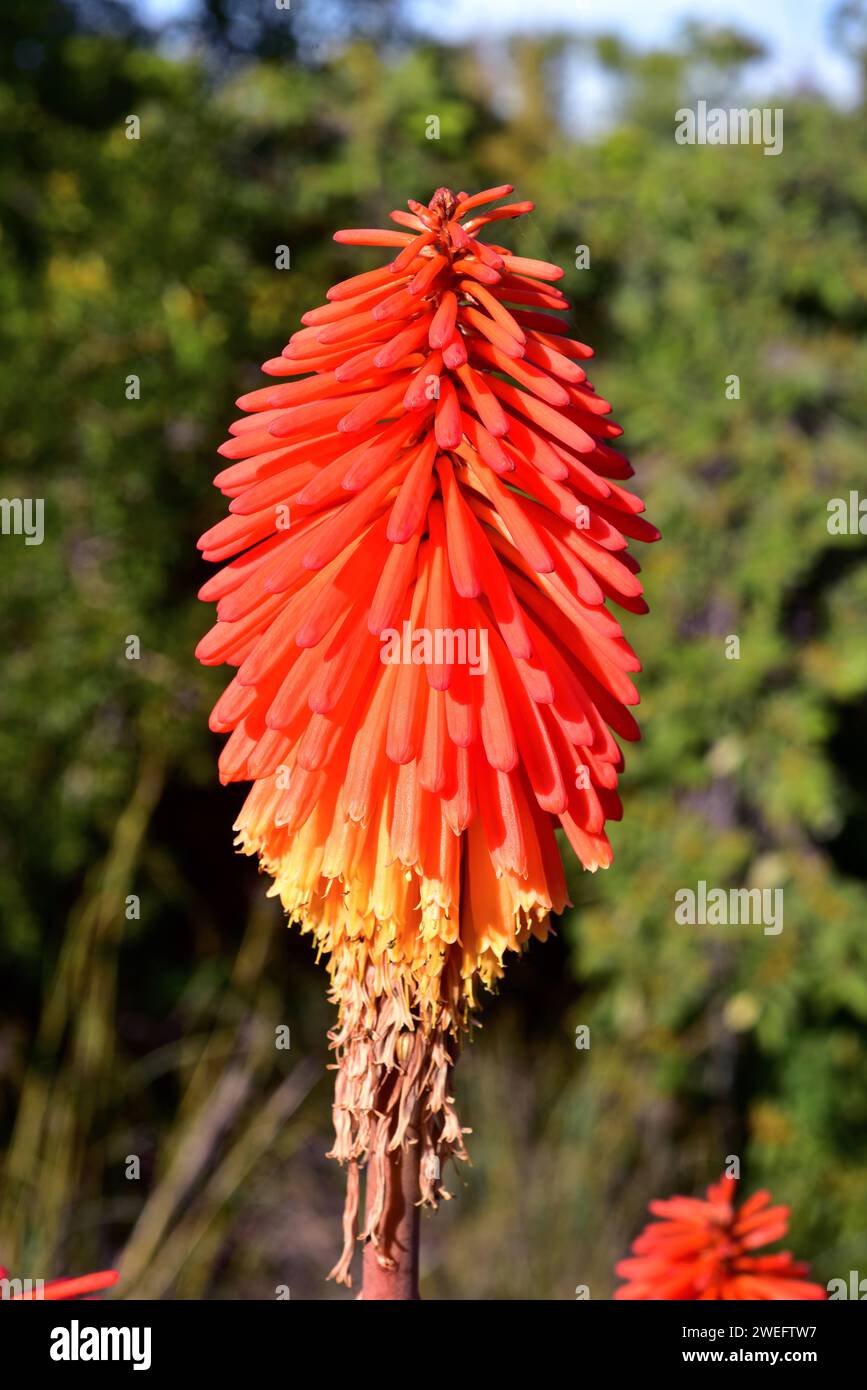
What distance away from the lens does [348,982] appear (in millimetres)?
1855

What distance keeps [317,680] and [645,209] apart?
5085 millimetres

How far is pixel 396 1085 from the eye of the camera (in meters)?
1.81

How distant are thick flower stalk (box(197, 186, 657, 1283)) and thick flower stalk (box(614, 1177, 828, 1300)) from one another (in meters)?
0.57

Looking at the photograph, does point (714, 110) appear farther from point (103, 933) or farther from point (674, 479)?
→ point (103, 933)

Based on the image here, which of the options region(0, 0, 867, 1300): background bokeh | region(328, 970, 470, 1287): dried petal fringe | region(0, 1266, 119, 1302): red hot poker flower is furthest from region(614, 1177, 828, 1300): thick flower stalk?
A: region(0, 0, 867, 1300): background bokeh

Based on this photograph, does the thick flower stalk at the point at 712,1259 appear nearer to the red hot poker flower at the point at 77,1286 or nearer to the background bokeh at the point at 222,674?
the red hot poker flower at the point at 77,1286

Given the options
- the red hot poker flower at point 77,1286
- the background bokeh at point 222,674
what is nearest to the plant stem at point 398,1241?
the red hot poker flower at point 77,1286

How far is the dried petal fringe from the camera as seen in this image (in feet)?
5.83

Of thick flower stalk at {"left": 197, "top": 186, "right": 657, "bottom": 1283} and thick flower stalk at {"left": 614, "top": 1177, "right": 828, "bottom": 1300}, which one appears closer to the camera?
thick flower stalk at {"left": 197, "top": 186, "right": 657, "bottom": 1283}

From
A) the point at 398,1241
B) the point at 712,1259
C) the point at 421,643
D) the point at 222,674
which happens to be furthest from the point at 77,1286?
the point at 222,674

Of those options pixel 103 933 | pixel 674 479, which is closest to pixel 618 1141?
pixel 103 933

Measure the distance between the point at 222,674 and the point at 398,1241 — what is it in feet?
15.0

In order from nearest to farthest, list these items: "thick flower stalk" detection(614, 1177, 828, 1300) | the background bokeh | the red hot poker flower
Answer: the red hot poker flower
"thick flower stalk" detection(614, 1177, 828, 1300)
the background bokeh

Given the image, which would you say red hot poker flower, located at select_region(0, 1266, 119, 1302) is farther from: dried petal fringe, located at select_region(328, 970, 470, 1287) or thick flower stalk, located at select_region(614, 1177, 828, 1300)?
thick flower stalk, located at select_region(614, 1177, 828, 1300)
